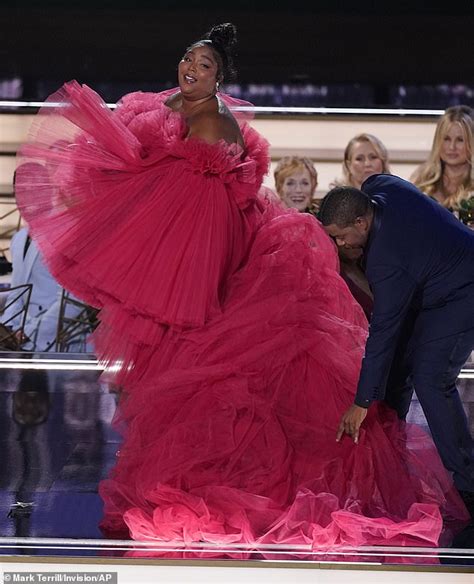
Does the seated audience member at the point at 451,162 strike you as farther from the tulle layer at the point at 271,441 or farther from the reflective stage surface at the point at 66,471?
the tulle layer at the point at 271,441

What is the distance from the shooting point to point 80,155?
3496 millimetres

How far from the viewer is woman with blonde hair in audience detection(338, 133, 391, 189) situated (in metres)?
5.13

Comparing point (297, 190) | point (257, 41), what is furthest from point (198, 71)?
point (257, 41)

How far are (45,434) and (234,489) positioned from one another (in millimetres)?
1273

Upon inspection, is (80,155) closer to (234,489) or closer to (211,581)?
(234,489)

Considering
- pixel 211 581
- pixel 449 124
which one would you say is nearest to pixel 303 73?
pixel 449 124

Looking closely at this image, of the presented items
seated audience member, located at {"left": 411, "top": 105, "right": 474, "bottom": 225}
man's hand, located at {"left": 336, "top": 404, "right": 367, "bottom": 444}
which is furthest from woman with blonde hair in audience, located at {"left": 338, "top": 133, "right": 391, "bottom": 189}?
man's hand, located at {"left": 336, "top": 404, "right": 367, "bottom": 444}

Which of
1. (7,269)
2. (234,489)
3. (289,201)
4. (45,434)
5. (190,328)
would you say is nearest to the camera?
(234,489)

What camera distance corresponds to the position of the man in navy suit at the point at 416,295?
120 inches

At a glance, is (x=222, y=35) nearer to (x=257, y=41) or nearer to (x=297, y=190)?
(x=297, y=190)

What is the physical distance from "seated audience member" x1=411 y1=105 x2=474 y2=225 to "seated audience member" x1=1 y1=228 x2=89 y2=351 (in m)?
1.89

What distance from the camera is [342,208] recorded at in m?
3.01

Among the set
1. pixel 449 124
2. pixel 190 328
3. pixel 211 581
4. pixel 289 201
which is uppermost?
pixel 449 124

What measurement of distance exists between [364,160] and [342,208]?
2.18 meters
